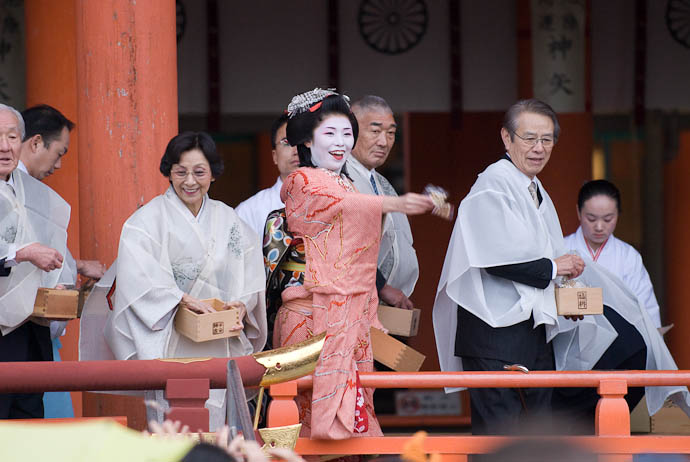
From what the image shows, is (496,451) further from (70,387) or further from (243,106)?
(243,106)

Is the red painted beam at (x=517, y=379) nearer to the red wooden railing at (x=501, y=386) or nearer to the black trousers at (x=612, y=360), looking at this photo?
the red wooden railing at (x=501, y=386)

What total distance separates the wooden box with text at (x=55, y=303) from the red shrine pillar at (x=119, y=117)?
0.67m

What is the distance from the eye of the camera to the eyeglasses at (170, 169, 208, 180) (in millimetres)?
4578

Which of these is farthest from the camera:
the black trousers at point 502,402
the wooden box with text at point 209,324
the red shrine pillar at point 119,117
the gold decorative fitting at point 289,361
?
the red shrine pillar at point 119,117

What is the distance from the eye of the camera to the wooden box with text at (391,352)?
4.59 metres

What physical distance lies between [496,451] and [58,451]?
2.57 ft

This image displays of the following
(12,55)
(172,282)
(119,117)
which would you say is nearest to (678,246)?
(12,55)

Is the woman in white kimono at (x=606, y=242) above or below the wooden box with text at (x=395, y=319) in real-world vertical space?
above

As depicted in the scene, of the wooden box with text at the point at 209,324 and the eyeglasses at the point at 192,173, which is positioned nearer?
the wooden box with text at the point at 209,324

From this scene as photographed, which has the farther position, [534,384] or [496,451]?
[534,384]

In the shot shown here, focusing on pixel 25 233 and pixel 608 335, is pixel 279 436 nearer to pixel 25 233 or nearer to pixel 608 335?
pixel 25 233

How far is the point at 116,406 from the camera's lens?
16.4ft

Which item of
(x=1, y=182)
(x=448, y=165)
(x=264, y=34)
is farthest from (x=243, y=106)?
(x=1, y=182)

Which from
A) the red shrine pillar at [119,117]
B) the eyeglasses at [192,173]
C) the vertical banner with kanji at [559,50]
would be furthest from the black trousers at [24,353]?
the vertical banner with kanji at [559,50]
